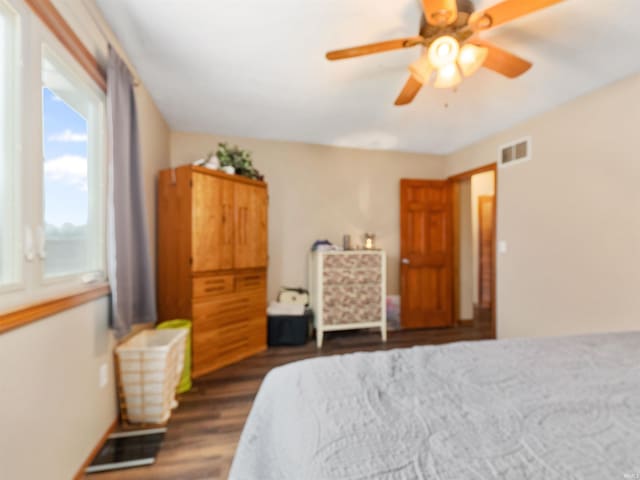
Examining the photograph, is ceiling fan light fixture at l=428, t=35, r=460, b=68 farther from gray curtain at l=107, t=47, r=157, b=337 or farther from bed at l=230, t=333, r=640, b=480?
gray curtain at l=107, t=47, r=157, b=337

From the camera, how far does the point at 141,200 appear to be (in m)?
1.98

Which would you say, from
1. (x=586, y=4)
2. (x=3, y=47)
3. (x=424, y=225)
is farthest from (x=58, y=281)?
(x=424, y=225)

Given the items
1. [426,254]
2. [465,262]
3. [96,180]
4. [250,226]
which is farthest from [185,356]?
[465,262]

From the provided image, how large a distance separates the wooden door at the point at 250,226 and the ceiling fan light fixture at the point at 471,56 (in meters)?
2.09

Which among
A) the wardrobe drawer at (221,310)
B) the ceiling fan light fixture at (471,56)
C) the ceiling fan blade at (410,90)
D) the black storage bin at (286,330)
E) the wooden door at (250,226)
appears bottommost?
the black storage bin at (286,330)

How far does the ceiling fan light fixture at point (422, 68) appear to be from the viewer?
160cm

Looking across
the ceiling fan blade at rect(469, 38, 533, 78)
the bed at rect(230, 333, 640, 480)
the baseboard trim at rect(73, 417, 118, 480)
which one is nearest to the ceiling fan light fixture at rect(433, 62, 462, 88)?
the ceiling fan blade at rect(469, 38, 533, 78)

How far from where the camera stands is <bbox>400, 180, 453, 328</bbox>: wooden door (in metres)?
3.96

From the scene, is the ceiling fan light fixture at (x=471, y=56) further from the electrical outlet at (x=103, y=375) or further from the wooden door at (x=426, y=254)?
the electrical outlet at (x=103, y=375)

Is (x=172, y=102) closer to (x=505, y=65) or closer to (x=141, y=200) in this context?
(x=141, y=200)

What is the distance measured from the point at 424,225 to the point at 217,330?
290cm

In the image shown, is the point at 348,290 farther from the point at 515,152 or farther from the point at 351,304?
the point at 515,152

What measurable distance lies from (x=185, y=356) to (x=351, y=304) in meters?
1.78

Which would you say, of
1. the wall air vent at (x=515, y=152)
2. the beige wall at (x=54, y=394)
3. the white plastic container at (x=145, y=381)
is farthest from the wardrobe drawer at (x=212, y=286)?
the wall air vent at (x=515, y=152)
